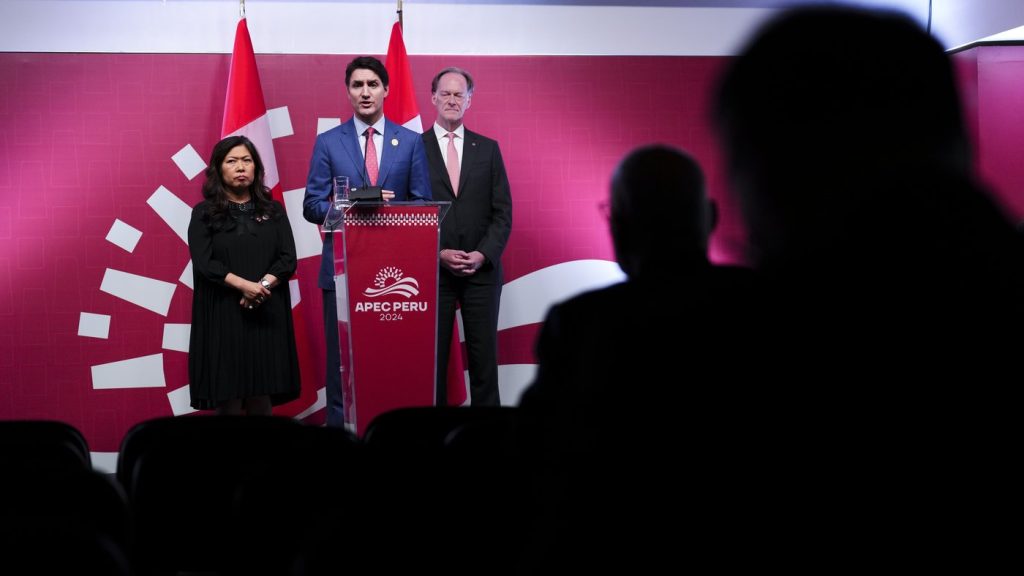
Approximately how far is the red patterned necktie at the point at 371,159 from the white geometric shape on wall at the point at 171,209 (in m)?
1.44

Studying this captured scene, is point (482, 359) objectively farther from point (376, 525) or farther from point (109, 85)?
point (376, 525)

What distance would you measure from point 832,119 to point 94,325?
5.26m

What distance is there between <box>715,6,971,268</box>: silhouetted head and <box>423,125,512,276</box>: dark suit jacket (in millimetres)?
4010

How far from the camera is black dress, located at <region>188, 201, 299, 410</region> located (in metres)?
4.16

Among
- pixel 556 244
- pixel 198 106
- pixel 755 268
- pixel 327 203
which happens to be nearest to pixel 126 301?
pixel 198 106

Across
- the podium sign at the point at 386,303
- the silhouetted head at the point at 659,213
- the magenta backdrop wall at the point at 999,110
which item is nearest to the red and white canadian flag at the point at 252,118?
the podium sign at the point at 386,303

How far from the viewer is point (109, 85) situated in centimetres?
513

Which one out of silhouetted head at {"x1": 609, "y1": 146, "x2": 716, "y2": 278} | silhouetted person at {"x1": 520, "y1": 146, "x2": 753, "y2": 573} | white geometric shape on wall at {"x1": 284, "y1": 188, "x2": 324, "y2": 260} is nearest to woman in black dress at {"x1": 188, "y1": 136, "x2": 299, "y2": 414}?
white geometric shape on wall at {"x1": 284, "y1": 188, "x2": 324, "y2": 260}

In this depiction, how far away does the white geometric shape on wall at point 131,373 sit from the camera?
5.12 meters

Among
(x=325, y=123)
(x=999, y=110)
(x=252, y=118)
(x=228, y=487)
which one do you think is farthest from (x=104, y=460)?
(x=999, y=110)

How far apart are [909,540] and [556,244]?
495 cm

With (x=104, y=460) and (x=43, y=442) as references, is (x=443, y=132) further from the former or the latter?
(x=43, y=442)

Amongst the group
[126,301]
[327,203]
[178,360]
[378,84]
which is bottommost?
[178,360]

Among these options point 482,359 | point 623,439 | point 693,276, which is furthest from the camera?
point 482,359
